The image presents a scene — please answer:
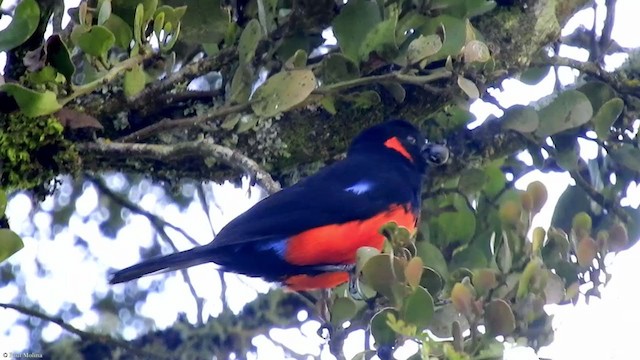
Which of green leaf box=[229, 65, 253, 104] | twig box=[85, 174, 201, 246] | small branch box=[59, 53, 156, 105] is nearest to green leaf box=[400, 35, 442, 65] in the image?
green leaf box=[229, 65, 253, 104]

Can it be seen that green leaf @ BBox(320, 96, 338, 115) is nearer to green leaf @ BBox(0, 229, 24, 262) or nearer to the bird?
the bird

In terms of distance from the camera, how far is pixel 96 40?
192 cm

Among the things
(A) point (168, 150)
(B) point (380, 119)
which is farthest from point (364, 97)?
(A) point (168, 150)

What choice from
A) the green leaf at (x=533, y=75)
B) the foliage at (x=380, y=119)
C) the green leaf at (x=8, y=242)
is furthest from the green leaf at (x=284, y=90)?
the green leaf at (x=533, y=75)

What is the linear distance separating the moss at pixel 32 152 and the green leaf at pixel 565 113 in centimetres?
110

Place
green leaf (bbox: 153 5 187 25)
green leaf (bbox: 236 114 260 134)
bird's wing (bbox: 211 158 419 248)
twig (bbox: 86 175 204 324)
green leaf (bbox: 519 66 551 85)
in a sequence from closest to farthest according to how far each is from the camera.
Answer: green leaf (bbox: 153 5 187 25), green leaf (bbox: 236 114 260 134), bird's wing (bbox: 211 158 419 248), green leaf (bbox: 519 66 551 85), twig (bbox: 86 175 204 324)

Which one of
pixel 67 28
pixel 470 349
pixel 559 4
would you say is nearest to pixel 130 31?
pixel 67 28

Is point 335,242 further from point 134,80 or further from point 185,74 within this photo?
point 134,80

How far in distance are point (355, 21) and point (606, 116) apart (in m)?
0.63

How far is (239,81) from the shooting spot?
2154 millimetres

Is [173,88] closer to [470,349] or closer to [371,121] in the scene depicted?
[371,121]

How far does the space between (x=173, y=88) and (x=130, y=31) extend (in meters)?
0.24

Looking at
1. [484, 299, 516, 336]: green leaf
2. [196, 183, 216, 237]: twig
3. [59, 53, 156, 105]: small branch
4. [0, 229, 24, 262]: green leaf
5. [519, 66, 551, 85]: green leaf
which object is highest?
[59, 53, 156, 105]: small branch

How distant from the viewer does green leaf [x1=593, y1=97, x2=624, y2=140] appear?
2.33 m
